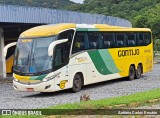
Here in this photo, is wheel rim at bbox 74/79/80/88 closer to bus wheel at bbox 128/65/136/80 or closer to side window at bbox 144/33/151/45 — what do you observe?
bus wheel at bbox 128/65/136/80

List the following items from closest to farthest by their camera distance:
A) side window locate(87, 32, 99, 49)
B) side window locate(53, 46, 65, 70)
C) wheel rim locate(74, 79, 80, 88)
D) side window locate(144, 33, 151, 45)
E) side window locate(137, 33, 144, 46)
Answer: side window locate(53, 46, 65, 70) < wheel rim locate(74, 79, 80, 88) < side window locate(87, 32, 99, 49) < side window locate(137, 33, 144, 46) < side window locate(144, 33, 151, 45)

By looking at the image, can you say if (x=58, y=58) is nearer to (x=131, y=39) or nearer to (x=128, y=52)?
(x=128, y=52)

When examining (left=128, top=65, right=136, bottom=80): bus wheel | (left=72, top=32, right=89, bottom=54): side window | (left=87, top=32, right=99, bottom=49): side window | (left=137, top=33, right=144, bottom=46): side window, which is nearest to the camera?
(left=72, top=32, right=89, bottom=54): side window

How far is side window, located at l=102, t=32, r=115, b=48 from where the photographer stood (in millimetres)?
20611

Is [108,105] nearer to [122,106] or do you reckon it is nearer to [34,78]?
[122,106]

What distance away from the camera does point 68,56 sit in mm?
17266

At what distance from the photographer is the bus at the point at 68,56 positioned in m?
16.4

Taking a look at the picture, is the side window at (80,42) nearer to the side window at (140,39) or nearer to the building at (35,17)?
the side window at (140,39)

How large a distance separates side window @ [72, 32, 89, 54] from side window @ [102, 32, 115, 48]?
189 centimetres

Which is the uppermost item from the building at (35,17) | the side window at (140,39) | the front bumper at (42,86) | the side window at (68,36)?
the building at (35,17)

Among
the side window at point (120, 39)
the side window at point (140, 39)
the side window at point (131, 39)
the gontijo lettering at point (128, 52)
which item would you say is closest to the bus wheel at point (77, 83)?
the gontijo lettering at point (128, 52)

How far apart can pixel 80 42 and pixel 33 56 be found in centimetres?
279

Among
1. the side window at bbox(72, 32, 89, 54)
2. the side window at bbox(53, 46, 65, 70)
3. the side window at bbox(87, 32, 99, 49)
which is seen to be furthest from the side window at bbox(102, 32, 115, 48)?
the side window at bbox(53, 46, 65, 70)

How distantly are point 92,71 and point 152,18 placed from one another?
3707 cm
